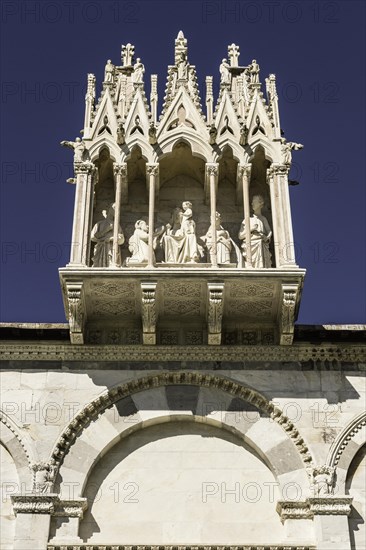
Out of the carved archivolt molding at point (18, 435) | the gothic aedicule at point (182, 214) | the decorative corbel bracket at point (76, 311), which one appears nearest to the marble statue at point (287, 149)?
→ the gothic aedicule at point (182, 214)

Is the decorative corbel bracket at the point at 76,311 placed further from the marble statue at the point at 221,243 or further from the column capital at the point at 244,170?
the column capital at the point at 244,170

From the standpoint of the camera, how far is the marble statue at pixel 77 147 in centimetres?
1513

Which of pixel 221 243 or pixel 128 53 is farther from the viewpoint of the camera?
pixel 128 53

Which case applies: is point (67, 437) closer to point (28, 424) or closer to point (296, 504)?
point (28, 424)

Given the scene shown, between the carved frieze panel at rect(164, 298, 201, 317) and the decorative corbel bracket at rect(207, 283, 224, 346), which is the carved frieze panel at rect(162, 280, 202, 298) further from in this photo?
the decorative corbel bracket at rect(207, 283, 224, 346)

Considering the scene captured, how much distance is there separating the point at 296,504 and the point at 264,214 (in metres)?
4.46

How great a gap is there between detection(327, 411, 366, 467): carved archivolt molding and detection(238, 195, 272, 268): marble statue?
2.49 meters

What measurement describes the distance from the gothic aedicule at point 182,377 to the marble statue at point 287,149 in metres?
0.03

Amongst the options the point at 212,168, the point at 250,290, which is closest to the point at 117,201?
the point at 212,168

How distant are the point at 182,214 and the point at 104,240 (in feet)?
4.02

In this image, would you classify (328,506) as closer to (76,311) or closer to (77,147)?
(76,311)

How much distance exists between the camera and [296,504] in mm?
12945

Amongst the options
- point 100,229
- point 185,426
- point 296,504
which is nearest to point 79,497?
Result: point 185,426

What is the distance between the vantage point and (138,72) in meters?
16.3
